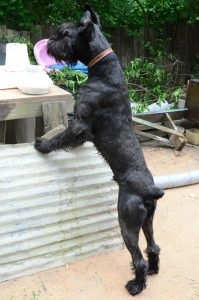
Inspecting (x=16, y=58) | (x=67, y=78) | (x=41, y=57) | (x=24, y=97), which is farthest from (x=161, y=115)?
(x=24, y=97)

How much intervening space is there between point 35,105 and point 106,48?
0.68 m

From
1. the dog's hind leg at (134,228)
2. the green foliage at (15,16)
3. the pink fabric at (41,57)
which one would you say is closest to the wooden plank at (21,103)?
the dog's hind leg at (134,228)

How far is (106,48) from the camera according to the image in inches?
127

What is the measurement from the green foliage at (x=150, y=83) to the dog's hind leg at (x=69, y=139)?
346 centimetres

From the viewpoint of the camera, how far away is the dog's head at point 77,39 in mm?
3189

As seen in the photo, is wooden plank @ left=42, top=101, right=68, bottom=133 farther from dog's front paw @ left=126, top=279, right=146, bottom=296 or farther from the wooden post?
dog's front paw @ left=126, top=279, right=146, bottom=296

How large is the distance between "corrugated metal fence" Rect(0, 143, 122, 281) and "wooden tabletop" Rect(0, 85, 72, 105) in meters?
0.37

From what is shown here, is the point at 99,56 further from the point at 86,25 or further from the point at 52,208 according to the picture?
the point at 52,208

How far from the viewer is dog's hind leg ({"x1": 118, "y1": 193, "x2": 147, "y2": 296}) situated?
3166 mm

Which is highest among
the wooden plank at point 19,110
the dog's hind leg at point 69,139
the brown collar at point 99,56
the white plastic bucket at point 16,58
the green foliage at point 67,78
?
the brown collar at point 99,56

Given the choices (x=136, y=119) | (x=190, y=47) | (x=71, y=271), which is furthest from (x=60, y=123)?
(x=190, y=47)

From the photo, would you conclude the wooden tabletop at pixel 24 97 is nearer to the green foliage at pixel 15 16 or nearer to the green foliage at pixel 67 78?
the green foliage at pixel 67 78

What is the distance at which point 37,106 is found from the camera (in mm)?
3273

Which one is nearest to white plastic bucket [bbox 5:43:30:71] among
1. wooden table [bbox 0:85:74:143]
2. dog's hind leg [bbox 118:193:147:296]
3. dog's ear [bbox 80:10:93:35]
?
wooden table [bbox 0:85:74:143]
